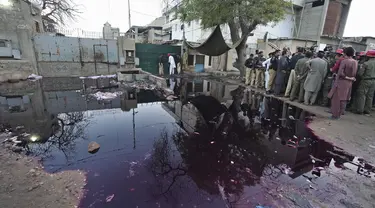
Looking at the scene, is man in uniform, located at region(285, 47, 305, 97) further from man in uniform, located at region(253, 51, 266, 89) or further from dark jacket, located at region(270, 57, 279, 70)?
man in uniform, located at region(253, 51, 266, 89)

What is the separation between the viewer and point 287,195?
77.7 inches

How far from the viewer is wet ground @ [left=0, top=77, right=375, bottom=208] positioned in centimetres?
194

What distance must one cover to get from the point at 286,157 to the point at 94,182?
8.68 ft

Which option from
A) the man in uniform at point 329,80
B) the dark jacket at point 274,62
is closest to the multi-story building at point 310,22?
the dark jacket at point 274,62

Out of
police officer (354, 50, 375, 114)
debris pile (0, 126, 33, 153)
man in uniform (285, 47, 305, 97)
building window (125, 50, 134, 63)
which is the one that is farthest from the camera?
building window (125, 50, 134, 63)

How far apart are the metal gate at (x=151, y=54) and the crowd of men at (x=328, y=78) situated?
23.5 ft

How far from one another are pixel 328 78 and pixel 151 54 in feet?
32.2

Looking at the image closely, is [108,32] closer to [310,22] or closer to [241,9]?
[241,9]

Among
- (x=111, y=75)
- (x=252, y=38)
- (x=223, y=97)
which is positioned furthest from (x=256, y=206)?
(x=252, y=38)

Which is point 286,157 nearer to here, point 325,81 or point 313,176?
point 313,176

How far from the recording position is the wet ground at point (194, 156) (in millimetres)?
1938

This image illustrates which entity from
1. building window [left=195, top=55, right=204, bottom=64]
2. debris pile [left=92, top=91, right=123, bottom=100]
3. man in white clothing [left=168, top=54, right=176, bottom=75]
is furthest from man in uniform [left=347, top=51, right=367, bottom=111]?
building window [left=195, top=55, right=204, bottom=64]

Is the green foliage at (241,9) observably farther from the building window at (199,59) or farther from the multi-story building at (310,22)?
the multi-story building at (310,22)

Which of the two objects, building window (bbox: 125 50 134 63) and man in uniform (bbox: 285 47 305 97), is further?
building window (bbox: 125 50 134 63)
